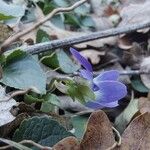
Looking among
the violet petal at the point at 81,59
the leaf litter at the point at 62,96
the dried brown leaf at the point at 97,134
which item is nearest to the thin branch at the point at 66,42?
the leaf litter at the point at 62,96

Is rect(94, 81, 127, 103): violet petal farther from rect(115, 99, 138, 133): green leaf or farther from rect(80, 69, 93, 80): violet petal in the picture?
rect(115, 99, 138, 133): green leaf

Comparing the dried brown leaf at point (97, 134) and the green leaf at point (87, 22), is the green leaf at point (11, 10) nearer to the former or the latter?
the dried brown leaf at point (97, 134)

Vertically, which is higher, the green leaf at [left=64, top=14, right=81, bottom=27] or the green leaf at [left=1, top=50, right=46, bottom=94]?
the green leaf at [left=1, top=50, right=46, bottom=94]

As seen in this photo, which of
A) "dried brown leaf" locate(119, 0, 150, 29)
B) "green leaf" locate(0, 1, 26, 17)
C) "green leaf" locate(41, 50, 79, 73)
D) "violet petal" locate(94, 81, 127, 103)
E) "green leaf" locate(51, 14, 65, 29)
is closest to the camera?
"violet petal" locate(94, 81, 127, 103)

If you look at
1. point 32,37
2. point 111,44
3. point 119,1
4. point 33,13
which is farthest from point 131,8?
point 32,37

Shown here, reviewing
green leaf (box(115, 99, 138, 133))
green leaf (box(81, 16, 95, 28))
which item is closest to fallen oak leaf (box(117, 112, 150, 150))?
green leaf (box(115, 99, 138, 133))
